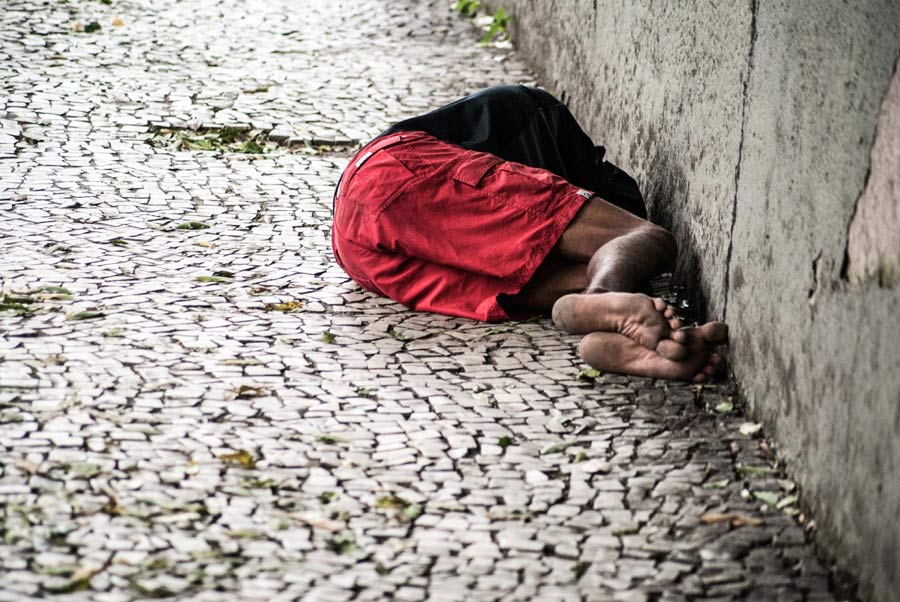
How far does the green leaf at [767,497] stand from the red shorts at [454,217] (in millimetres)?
1215

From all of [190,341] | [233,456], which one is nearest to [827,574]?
[233,456]

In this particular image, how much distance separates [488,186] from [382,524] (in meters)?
1.51

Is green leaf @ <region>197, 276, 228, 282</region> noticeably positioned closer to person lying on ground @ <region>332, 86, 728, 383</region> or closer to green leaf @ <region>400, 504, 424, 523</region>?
person lying on ground @ <region>332, 86, 728, 383</region>

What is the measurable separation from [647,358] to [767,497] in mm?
718

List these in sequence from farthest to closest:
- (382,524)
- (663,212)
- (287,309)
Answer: (663,212) < (287,309) < (382,524)

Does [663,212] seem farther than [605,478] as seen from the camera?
Yes

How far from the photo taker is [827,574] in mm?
2748

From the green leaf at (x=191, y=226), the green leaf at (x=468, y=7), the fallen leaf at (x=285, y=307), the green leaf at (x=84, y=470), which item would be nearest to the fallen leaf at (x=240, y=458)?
the green leaf at (x=84, y=470)

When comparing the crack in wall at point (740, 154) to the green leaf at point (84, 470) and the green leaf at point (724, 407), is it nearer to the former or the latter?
the green leaf at point (724, 407)

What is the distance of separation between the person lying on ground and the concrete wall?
259mm

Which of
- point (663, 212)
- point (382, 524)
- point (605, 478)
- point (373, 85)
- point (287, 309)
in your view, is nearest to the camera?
point (382, 524)

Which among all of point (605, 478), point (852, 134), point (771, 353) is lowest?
point (605, 478)

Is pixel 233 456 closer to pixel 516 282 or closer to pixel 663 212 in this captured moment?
pixel 516 282

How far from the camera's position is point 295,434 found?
336 centimetres
